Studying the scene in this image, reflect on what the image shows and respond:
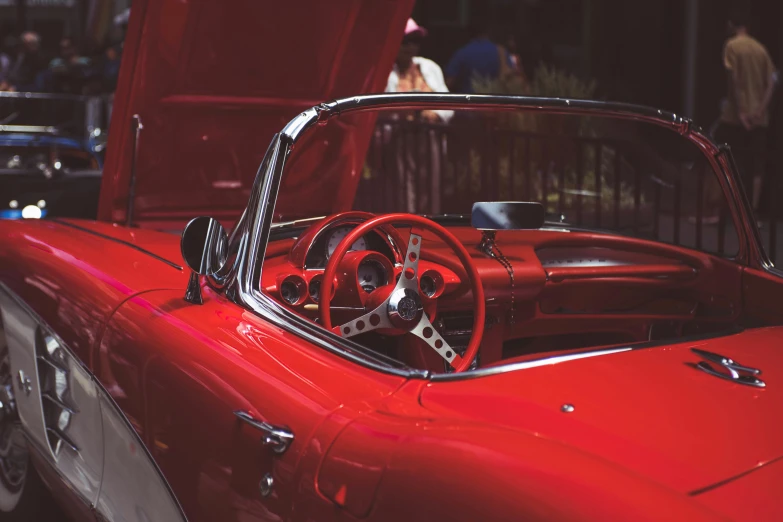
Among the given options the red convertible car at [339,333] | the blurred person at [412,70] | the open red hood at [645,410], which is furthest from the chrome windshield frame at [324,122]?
the blurred person at [412,70]

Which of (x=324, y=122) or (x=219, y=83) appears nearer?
(x=324, y=122)

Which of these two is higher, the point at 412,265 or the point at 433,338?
the point at 412,265

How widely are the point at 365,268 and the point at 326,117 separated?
0.48 metres

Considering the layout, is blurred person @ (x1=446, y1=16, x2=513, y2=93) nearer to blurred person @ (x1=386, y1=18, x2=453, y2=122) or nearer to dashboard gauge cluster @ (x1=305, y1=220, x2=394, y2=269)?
blurred person @ (x1=386, y1=18, x2=453, y2=122)

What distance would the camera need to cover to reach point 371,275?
2.83m

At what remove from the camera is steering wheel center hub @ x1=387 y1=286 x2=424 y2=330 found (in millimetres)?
2518

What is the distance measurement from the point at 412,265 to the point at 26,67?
15.6 meters

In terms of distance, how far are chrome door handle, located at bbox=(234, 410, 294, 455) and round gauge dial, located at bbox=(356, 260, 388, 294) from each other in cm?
96

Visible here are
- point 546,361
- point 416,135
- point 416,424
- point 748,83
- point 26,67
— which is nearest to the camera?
point 416,424

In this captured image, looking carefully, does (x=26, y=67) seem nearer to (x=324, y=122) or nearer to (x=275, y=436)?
(x=324, y=122)

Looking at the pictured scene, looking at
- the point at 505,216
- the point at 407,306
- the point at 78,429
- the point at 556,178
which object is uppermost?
the point at 505,216

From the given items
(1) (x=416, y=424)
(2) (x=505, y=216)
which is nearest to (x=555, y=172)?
(2) (x=505, y=216)

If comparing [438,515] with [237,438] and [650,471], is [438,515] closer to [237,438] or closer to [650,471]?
[650,471]

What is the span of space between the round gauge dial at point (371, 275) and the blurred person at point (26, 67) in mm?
14461
